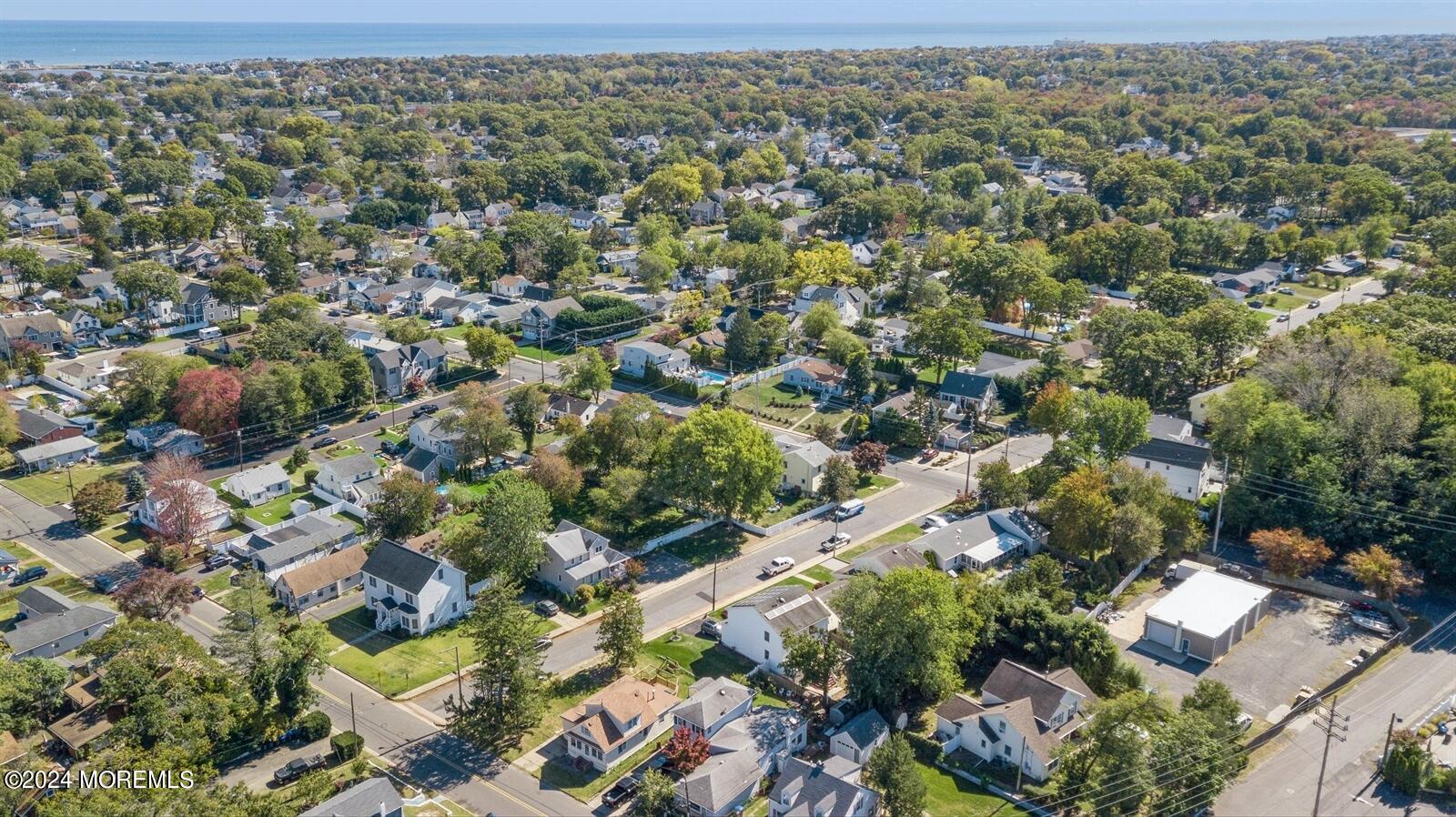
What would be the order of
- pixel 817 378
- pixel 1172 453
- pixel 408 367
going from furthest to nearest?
pixel 817 378
pixel 408 367
pixel 1172 453

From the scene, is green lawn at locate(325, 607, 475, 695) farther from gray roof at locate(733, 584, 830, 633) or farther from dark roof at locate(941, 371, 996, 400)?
dark roof at locate(941, 371, 996, 400)

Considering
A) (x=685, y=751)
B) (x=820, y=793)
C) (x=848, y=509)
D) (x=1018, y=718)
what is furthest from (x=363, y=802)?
(x=848, y=509)

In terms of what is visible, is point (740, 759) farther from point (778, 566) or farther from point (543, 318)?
point (543, 318)

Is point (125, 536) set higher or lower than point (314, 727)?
lower

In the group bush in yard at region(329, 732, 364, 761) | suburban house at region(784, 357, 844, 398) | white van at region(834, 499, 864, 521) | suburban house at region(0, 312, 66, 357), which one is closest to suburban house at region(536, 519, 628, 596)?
white van at region(834, 499, 864, 521)

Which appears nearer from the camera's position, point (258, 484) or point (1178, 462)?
point (1178, 462)

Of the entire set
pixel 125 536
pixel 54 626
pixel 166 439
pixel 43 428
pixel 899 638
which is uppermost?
pixel 899 638

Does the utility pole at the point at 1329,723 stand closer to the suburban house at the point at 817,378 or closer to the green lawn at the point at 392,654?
the green lawn at the point at 392,654

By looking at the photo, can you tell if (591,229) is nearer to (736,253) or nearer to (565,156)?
(736,253)
